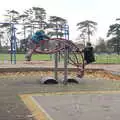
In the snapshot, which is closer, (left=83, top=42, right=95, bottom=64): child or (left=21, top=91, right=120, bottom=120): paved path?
(left=21, top=91, right=120, bottom=120): paved path

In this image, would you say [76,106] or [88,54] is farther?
[88,54]

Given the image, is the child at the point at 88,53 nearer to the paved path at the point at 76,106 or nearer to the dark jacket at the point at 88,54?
the dark jacket at the point at 88,54

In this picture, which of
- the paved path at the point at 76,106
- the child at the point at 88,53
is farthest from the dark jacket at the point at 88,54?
the paved path at the point at 76,106

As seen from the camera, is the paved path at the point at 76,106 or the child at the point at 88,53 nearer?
the paved path at the point at 76,106

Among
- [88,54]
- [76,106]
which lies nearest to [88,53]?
[88,54]

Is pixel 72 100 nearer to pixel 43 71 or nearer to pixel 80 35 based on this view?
pixel 43 71

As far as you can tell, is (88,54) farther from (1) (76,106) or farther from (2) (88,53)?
(1) (76,106)

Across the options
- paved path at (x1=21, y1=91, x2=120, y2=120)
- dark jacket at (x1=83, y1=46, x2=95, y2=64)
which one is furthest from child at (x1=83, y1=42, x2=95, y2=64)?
paved path at (x1=21, y1=91, x2=120, y2=120)

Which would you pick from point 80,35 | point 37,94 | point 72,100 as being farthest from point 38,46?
point 80,35

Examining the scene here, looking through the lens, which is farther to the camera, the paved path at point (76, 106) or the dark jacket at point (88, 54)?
the dark jacket at point (88, 54)

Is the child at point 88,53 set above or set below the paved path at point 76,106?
above

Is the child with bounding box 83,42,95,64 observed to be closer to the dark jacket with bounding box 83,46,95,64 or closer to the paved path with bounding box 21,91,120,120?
the dark jacket with bounding box 83,46,95,64

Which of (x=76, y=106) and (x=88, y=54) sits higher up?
(x=88, y=54)

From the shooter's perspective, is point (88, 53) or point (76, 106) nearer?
point (76, 106)
